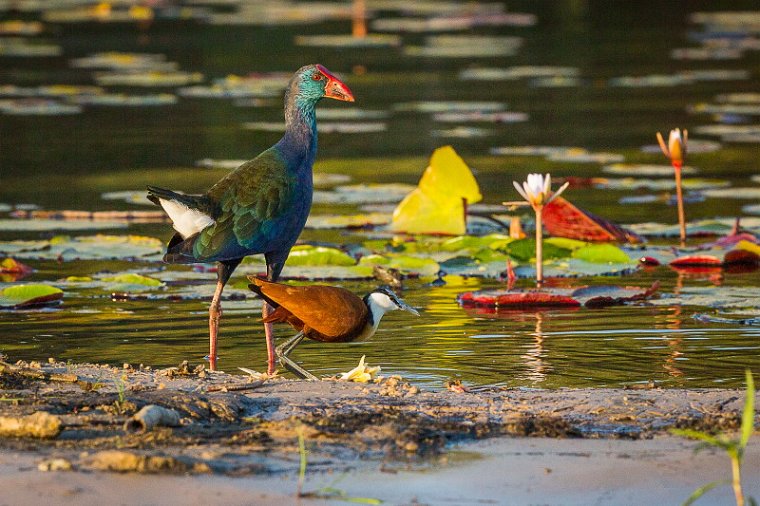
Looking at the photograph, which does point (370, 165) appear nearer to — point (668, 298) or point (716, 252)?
point (716, 252)

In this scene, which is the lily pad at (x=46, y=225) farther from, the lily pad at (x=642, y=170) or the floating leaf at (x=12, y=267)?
the lily pad at (x=642, y=170)

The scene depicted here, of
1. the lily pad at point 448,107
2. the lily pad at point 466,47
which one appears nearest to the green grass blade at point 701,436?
the lily pad at point 448,107

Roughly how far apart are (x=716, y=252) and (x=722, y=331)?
1916mm

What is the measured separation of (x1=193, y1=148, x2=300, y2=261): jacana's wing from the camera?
646cm

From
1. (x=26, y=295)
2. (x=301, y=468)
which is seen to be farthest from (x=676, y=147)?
(x=301, y=468)

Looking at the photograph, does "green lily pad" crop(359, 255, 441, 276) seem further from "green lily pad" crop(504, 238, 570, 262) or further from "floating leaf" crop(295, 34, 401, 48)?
"floating leaf" crop(295, 34, 401, 48)

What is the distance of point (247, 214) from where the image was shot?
6539 millimetres

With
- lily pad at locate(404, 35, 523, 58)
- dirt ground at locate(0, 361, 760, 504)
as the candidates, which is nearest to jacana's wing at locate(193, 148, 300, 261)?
dirt ground at locate(0, 361, 760, 504)

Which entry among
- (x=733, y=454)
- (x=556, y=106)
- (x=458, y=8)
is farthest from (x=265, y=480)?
(x=458, y=8)

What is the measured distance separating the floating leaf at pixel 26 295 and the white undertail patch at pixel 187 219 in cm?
157

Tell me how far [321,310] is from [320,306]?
0.02m

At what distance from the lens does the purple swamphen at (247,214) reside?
6453 millimetres

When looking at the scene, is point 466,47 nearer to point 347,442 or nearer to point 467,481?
point 347,442

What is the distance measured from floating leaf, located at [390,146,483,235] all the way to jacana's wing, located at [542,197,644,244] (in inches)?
19.7
